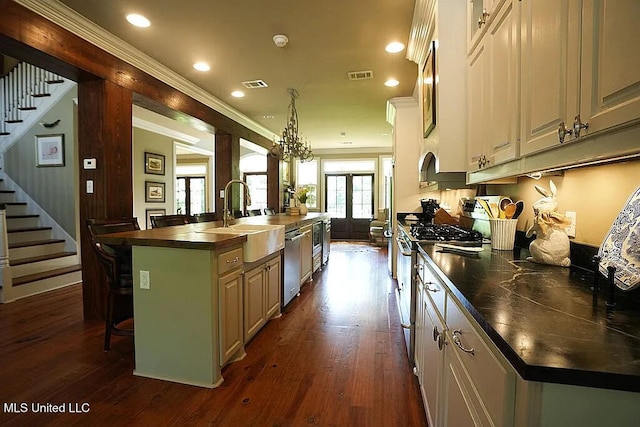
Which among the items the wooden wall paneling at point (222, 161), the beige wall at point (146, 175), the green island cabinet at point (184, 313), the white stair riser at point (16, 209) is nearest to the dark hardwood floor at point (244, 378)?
the green island cabinet at point (184, 313)

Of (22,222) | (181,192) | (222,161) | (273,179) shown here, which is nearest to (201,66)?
(222,161)

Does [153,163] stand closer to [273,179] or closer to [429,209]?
A: [273,179]

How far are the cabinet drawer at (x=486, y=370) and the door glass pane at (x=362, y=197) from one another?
827 centimetres

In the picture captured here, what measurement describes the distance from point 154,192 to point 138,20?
431 centimetres

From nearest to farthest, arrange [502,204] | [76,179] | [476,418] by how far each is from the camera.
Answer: [476,418]
[502,204]
[76,179]

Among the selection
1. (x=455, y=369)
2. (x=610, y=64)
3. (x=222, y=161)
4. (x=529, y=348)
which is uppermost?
(x=222, y=161)

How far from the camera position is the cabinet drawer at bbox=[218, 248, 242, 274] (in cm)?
205

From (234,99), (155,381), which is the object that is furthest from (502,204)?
(234,99)

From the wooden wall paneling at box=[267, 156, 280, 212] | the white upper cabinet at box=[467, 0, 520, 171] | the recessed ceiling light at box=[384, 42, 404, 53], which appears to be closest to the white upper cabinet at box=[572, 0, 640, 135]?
the white upper cabinet at box=[467, 0, 520, 171]

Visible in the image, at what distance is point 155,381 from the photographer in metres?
2.07

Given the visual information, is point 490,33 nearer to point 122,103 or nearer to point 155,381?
point 155,381

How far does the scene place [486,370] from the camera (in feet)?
2.67

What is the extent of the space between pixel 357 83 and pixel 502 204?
2796 millimetres

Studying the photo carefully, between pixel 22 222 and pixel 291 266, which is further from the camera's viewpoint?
pixel 22 222
